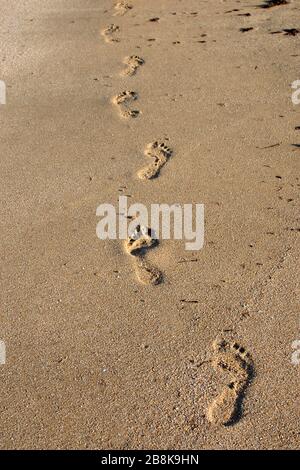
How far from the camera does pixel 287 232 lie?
3.12 m

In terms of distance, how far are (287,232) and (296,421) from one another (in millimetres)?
1069

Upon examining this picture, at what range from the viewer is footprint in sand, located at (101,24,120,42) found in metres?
5.08

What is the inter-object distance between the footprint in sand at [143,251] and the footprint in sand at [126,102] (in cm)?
117

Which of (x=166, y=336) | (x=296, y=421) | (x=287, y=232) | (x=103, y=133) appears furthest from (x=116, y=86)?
(x=296, y=421)

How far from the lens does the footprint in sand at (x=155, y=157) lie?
357cm

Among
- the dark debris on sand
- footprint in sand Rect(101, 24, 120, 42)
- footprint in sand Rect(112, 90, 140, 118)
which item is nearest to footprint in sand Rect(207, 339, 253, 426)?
footprint in sand Rect(112, 90, 140, 118)

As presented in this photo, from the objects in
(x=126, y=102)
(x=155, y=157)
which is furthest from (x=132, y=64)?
(x=155, y=157)

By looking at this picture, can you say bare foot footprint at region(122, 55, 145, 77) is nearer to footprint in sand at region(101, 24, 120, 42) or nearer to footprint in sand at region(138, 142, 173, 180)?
footprint in sand at region(101, 24, 120, 42)

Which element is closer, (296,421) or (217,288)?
(296,421)

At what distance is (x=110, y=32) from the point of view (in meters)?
5.20

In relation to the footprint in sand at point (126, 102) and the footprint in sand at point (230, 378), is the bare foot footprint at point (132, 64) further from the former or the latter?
the footprint in sand at point (230, 378)

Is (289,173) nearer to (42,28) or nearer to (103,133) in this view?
(103,133)

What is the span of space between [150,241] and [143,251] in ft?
0.27
